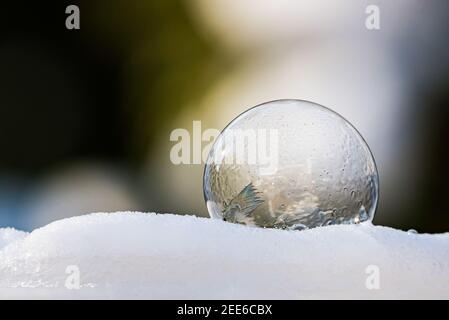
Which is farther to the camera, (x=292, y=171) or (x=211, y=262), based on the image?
(x=292, y=171)

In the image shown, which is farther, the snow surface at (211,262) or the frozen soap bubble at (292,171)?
the frozen soap bubble at (292,171)

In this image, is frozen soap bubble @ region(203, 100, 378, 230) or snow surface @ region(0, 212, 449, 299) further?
frozen soap bubble @ region(203, 100, 378, 230)

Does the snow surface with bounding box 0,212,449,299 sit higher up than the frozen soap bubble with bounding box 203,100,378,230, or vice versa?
the frozen soap bubble with bounding box 203,100,378,230

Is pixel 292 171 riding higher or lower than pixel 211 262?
higher

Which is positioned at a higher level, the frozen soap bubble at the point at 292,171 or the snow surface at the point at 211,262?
the frozen soap bubble at the point at 292,171
